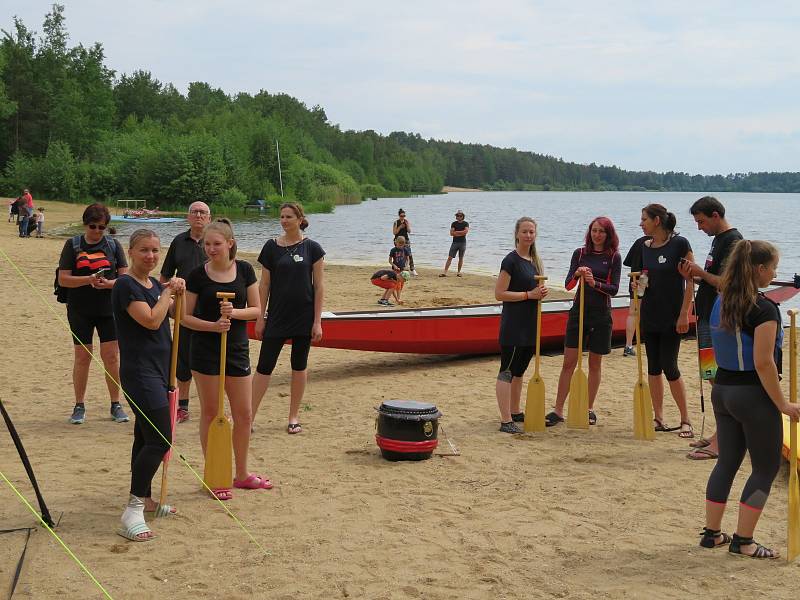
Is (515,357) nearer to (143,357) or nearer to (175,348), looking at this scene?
(175,348)

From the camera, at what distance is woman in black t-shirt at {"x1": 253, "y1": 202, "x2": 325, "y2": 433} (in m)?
6.58

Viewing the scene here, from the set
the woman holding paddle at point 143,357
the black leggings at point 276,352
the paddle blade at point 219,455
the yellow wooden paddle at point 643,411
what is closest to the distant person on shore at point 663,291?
the yellow wooden paddle at point 643,411

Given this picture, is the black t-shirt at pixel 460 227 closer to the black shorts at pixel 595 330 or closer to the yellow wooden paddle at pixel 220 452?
the black shorts at pixel 595 330

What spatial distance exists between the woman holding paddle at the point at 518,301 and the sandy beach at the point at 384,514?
0.62 meters

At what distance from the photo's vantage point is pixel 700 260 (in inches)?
1394

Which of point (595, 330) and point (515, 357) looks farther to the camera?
point (595, 330)

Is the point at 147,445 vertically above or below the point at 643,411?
above

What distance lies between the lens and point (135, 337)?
4.50 metres

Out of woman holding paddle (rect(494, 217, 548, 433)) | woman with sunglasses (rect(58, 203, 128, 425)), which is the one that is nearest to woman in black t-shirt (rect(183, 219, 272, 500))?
woman with sunglasses (rect(58, 203, 128, 425))

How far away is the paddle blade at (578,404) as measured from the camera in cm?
720

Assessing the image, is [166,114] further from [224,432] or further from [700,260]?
[224,432]

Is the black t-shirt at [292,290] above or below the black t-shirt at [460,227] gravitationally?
below

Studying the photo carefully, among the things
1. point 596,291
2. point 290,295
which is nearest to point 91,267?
point 290,295

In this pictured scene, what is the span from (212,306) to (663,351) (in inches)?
147
